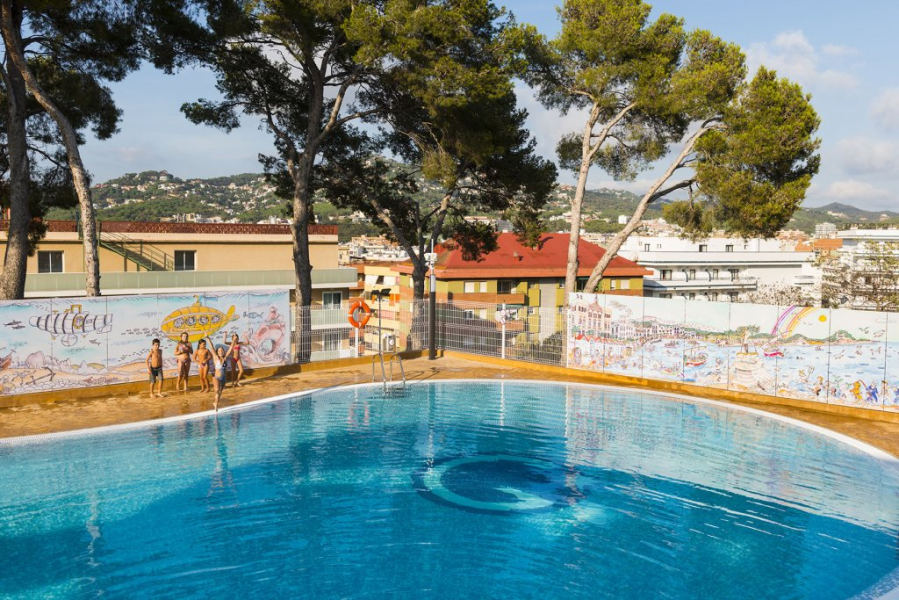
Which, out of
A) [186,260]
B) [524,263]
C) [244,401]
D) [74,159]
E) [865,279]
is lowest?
[244,401]

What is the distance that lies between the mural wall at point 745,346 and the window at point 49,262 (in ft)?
110

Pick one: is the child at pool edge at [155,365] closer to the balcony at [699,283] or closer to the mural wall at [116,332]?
the mural wall at [116,332]

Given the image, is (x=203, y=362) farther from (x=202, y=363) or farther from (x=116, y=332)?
(x=116, y=332)

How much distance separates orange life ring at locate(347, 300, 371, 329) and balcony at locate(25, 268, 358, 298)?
2384cm

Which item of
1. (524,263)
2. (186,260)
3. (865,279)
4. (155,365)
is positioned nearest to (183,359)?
(155,365)

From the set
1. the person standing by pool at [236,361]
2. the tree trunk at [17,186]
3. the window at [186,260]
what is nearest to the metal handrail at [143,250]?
the window at [186,260]

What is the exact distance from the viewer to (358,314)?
21.4 meters

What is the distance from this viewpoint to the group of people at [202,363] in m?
16.7

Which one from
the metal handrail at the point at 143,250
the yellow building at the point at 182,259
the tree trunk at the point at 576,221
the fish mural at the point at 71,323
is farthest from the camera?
the metal handrail at the point at 143,250

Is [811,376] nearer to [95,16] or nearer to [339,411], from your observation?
[339,411]

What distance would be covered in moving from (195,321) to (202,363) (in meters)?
1.48

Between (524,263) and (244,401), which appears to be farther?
(524,263)

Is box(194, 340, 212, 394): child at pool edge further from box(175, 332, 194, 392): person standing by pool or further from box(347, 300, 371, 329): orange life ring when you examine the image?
box(347, 300, 371, 329): orange life ring

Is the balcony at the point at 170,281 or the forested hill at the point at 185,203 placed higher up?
the forested hill at the point at 185,203
